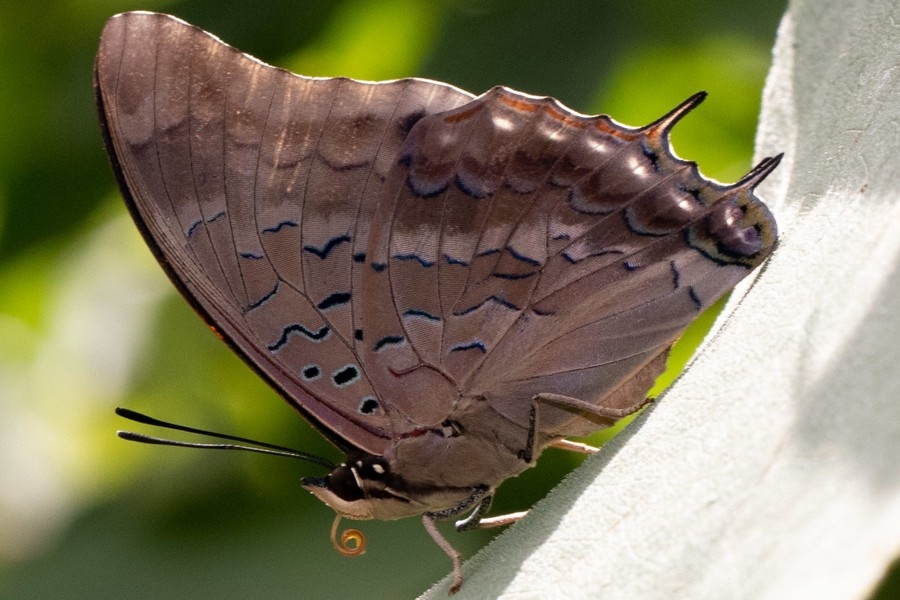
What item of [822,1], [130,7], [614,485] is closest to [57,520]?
[130,7]

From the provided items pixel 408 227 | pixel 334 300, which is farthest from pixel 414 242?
pixel 334 300

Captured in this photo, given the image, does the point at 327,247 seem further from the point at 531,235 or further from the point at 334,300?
the point at 531,235

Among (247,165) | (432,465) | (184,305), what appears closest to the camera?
(247,165)

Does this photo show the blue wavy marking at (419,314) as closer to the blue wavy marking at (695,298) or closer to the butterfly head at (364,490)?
the butterfly head at (364,490)

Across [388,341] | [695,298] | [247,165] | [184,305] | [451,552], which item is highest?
[247,165]

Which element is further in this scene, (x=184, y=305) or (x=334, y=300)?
(x=184, y=305)

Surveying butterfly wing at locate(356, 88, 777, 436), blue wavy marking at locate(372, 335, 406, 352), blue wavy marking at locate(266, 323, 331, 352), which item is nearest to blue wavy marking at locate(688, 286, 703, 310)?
butterfly wing at locate(356, 88, 777, 436)
